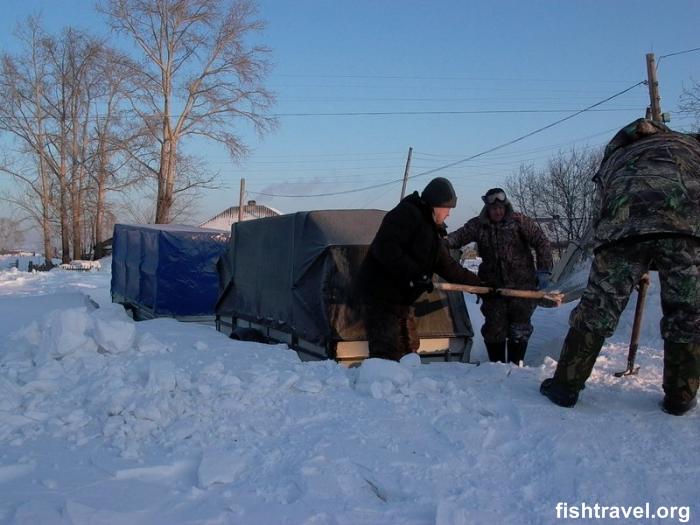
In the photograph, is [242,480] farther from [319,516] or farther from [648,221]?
[648,221]

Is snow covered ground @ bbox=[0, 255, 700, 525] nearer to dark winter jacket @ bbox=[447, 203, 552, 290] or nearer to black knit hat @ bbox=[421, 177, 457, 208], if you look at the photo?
black knit hat @ bbox=[421, 177, 457, 208]

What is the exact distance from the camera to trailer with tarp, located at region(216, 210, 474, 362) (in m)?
5.54

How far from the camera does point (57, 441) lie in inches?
113

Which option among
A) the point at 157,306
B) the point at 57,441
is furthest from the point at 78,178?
the point at 57,441

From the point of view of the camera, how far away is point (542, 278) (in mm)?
5730

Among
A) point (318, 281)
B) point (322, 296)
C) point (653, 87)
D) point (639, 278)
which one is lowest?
point (322, 296)

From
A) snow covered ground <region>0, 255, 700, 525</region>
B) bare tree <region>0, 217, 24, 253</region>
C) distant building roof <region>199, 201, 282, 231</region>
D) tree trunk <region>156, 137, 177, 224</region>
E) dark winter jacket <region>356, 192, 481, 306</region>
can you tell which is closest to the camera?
snow covered ground <region>0, 255, 700, 525</region>

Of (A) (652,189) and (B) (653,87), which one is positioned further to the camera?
(B) (653,87)

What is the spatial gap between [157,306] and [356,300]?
298 inches

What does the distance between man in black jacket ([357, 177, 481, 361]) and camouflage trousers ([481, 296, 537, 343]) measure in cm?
46

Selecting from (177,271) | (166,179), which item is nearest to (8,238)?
(166,179)

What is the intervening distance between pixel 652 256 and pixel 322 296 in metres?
3.16

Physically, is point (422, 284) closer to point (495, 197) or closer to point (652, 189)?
point (495, 197)

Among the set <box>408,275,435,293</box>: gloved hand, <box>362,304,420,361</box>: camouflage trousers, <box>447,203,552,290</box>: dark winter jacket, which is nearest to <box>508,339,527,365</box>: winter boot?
<box>447,203,552,290</box>: dark winter jacket
